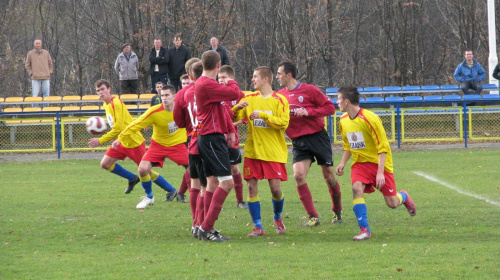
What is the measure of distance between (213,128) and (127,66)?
14.4m

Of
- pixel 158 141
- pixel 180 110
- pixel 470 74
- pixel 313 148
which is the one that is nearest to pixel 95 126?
pixel 158 141

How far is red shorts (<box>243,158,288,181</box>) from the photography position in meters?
7.73

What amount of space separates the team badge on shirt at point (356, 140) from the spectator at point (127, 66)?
14076 mm

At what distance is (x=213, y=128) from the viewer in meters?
7.23

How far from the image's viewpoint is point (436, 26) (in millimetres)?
33656

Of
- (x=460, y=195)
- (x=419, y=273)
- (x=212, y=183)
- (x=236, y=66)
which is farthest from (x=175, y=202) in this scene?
(x=236, y=66)

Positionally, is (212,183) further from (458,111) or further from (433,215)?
(458,111)

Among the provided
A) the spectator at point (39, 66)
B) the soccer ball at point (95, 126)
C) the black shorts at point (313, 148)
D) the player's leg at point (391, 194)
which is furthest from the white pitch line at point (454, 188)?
the spectator at point (39, 66)

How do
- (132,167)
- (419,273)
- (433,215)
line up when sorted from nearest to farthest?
(419,273), (433,215), (132,167)

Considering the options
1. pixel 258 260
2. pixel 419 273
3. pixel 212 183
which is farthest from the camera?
pixel 212 183

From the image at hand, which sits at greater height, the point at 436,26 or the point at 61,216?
the point at 436,26

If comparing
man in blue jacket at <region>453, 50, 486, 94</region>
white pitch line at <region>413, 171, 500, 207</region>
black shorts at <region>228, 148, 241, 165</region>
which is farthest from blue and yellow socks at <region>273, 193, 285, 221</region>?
man in blue jacket at <region>453, 50, 486, 94</region>

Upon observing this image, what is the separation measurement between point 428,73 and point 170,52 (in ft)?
52.7

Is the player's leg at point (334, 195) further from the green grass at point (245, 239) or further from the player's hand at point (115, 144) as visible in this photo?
the player's hand at point (115, 144)
